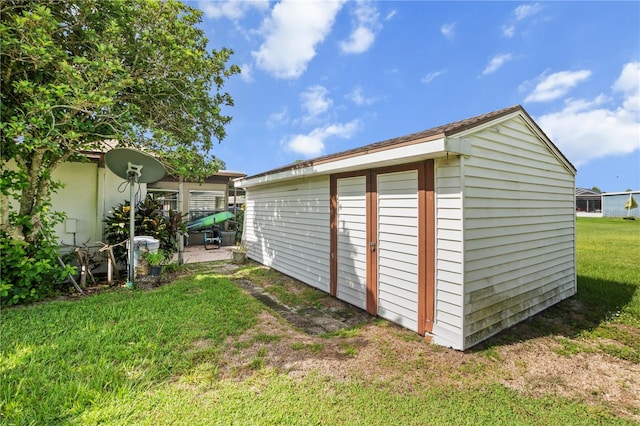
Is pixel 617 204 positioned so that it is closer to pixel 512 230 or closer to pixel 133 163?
pixel 512 230

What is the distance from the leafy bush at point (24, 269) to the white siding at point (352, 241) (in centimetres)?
461

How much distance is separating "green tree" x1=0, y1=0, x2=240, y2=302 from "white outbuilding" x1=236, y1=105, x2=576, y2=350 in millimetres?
2611

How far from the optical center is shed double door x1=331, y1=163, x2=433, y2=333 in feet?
11.7

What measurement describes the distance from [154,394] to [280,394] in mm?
1034

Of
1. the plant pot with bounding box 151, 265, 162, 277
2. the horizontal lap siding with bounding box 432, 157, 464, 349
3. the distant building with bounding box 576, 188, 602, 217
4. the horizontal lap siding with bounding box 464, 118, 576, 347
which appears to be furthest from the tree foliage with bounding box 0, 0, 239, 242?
the distant building with bounding box 576, 188, 602, 217

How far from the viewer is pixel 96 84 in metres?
3.99

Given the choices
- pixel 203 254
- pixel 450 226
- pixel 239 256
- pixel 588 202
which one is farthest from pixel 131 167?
pixel 588 202

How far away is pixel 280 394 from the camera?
2270mm

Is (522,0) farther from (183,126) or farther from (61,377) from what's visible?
(61,377)

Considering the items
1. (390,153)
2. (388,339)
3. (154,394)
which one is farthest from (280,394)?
(390,153)

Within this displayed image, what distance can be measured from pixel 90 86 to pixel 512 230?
6415mm

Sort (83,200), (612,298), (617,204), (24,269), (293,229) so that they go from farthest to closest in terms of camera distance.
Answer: (617,204)
(293,229)
(83,200)
(612,298)
(24,269)

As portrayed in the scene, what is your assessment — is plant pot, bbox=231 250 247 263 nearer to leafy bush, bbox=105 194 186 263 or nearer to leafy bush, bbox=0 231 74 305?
leafy bush, bbox=105 194 186 263

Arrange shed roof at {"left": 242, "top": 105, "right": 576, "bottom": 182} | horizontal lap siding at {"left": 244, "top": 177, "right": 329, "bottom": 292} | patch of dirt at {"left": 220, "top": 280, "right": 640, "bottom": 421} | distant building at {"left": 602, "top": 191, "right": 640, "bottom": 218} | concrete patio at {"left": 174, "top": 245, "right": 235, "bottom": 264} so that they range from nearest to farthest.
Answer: patch of dirt at {"left": 220, "top": 280, "right": 640, "bottom": 421} < shed roof at {"left": 242, "top": 105, "right": 576, "bottom": 182} < horizontal lap siding at {"left": 244, "top": 177, "right": 329, "bottom": 292} < concrete patio at {"left": 174, "top": 245, "right": 235, "bottom": 264} < distant building at {"left": 602, "top": 191, "right": 640, "bottom": 218}
